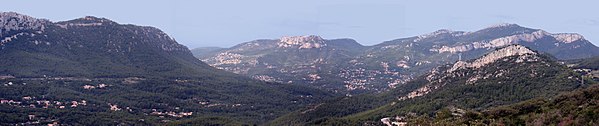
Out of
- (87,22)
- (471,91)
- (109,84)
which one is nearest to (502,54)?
(471,91)

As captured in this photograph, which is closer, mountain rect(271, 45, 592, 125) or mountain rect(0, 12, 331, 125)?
mountain rect(271, 45, 592, 125)

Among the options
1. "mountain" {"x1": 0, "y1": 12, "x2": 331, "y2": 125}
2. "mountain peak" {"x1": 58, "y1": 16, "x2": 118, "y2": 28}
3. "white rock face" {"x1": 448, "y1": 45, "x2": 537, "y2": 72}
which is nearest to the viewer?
"mountain" {"x1": 0, "y1": 12, "x2": 331, "y2": 125}

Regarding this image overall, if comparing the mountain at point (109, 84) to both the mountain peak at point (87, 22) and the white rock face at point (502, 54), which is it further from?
the white rock face at point (502, 54)

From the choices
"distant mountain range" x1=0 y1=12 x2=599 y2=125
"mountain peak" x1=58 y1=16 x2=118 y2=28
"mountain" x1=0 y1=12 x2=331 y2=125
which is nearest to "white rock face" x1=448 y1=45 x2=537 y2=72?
"distant mountain range" x1=0 y1=12 x2=599 y2=125

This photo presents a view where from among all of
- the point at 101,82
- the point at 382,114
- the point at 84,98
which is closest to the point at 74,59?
the point at 101,82

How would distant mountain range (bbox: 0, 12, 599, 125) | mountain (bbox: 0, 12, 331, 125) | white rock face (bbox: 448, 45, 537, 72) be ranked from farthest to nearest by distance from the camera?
white rock face (bbox: 448, 45, 537, 72)
mountain (bbox: 0, 12, 331, 125)
distant mountain range (bbox: 0, 12, 599, 125)

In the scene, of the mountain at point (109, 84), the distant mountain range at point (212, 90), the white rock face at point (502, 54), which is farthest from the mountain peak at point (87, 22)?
the white rock face at point (502, 54)

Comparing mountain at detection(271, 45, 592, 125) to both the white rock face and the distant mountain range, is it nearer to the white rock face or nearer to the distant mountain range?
the white rock face
